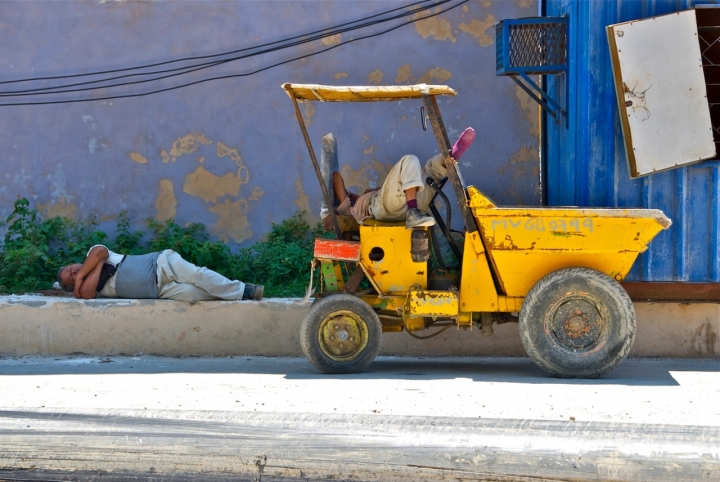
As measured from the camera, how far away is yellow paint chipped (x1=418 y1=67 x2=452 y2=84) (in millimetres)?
8359

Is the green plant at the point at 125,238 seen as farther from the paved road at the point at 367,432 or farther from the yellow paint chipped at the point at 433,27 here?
the yellow paint chipped at the point at 433,27

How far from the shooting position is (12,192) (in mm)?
8422

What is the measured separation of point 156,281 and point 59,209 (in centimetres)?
198

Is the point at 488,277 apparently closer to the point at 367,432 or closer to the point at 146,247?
the point at 367,432

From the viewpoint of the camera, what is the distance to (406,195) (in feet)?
18.9

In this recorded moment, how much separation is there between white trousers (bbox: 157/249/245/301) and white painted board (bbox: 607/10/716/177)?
10.5ft

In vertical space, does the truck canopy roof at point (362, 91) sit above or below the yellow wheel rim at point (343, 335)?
above

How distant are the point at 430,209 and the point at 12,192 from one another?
14.4ft

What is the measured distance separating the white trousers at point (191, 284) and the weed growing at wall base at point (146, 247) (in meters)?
0.70

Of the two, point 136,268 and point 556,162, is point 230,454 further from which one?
point 556,162

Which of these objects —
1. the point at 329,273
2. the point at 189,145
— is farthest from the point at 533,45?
the point at 189,145

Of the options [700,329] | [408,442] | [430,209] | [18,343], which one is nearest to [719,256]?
[700,329]

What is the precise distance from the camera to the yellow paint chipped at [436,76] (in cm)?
836

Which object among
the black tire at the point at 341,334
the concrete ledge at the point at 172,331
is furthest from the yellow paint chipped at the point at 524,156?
the black tire at the point at 341,334
